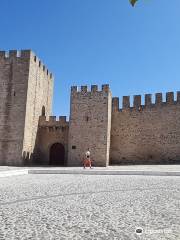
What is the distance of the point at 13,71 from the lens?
783 inches

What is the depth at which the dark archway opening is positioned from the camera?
71.5ft

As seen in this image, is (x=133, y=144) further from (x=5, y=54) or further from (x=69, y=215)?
(x=69, y=215)

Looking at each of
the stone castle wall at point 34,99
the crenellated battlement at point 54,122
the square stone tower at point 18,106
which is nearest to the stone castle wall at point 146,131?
the crenellated battlement at point 54,122

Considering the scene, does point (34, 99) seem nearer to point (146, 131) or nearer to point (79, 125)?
point (79, 125)

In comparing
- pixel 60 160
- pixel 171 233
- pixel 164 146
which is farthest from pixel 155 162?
pixel 171 233

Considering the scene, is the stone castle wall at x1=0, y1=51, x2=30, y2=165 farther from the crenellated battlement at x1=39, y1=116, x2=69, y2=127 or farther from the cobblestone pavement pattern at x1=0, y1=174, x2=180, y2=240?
the cobblestone pavement pattern at x1=0, y1=174, x2=180, y2=240

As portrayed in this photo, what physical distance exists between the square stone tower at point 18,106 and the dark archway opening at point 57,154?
5.93 feet

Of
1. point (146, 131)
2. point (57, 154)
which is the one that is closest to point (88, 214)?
point (146, 131)

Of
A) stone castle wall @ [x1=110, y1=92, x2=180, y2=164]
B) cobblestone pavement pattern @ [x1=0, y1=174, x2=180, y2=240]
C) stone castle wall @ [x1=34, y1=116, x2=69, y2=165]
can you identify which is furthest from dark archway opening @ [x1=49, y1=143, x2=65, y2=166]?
cobblestone pavement pattern @ [x1=0, y1=174, x2=180, y2=240]

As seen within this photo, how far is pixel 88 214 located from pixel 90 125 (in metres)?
14.5

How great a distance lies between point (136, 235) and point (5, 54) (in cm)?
1853

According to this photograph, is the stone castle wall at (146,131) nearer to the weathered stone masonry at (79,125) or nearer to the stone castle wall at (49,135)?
the weathered stone masonry at (79,125)

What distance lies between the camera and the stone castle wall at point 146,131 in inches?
800

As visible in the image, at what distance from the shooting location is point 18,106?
19328 millimetres
